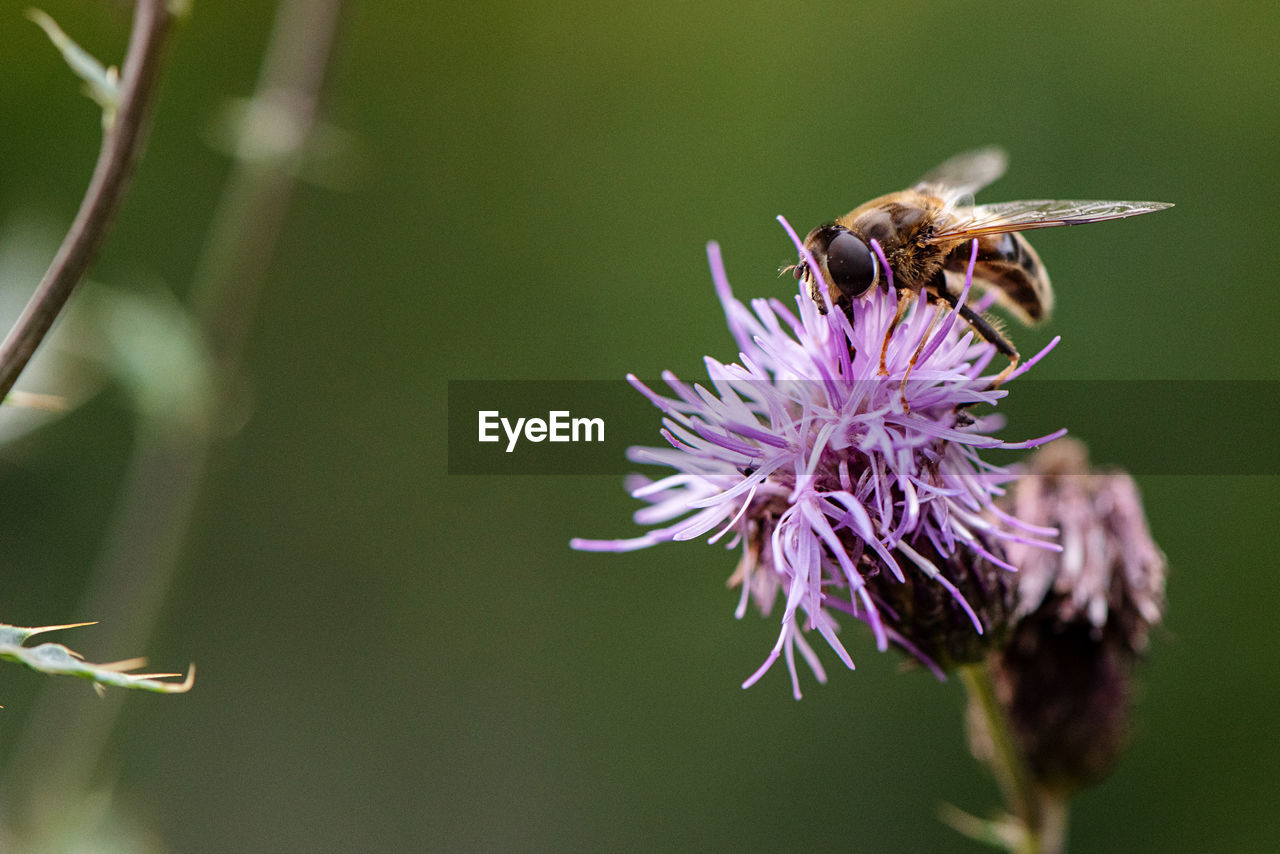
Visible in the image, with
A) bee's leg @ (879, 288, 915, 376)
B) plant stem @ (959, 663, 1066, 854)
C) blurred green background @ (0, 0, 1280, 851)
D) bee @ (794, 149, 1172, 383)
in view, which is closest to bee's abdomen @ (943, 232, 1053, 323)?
bee @ (794, 149, 1172, 383)

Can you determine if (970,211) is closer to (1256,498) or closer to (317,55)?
(317,55)

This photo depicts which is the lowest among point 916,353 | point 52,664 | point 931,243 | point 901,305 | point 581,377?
point 52,664

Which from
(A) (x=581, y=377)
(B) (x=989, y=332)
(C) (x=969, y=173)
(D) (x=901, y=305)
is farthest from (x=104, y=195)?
(A) (x=581, y=377)

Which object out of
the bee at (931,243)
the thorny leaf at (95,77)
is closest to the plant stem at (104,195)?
the thorny leaf at (95,77)

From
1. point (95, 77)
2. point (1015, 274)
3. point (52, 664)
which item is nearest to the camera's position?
point (52, 664)

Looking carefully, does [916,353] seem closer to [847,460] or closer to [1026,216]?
[847,460]

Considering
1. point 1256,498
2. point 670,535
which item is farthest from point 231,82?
point 1256,498

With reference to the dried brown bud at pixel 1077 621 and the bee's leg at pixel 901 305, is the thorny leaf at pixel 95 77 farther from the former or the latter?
the dried brown bud at pixel 1077 621

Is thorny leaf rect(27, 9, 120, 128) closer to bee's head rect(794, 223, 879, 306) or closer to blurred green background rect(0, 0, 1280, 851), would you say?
bee's head rect(794, 223, 879, 306)
